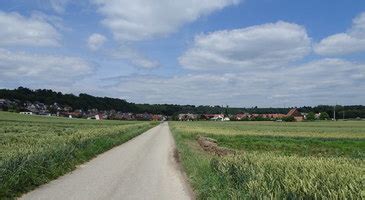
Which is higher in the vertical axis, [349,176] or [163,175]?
[349,176]

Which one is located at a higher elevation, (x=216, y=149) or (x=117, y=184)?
(x=216, y=149)

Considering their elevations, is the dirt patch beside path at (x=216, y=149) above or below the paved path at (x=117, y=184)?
above

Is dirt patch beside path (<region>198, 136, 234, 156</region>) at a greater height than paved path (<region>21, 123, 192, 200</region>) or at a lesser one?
greater

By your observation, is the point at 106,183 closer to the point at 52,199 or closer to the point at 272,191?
the point at 52,199

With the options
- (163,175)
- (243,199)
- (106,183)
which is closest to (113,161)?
(163,175)

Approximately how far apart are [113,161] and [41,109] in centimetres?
18033

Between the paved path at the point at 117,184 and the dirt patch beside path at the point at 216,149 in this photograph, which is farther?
the dirt patch beside path at the point at 216,149

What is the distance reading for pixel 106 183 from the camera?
51.3ft

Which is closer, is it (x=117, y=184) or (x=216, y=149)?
(x=117, y=184)

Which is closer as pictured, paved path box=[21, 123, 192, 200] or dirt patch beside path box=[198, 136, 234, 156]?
paved path box=[21, 123, 192, 200]

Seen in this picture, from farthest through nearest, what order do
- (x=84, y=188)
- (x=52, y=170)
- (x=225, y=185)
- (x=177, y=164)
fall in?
(x=177, y=164) < (x=52, y=170) < (x=84, y=188) < (x=225, y=185)

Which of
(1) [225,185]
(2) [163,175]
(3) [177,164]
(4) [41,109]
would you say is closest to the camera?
(1) [225,185]

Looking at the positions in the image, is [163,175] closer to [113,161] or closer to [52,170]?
[52,170]

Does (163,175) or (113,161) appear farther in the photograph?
(113,161)
